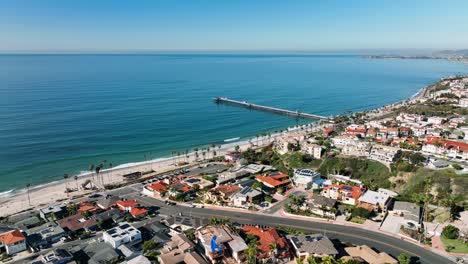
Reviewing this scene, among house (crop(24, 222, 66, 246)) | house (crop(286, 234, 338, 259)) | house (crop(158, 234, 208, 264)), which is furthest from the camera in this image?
house (crop(24, 222, 66, 246))

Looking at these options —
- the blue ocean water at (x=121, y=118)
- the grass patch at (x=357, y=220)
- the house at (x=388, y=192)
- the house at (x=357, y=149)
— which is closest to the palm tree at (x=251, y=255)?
the grass patch at (x=357, y=220)

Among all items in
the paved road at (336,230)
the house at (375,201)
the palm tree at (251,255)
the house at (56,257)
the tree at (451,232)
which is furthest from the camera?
the house at (375,201)

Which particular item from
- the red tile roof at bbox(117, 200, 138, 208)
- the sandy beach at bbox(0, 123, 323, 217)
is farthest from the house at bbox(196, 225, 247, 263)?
the sandy beach at bbox(0, 123, 323, 217)

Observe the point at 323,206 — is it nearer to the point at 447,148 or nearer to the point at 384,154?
the point at 384,154

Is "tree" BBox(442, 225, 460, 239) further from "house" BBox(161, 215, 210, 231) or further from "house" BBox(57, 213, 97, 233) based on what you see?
"house" BBox(57, 213, 97, 233)

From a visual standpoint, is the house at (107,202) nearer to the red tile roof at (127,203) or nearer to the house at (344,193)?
the red tile roof at (127,203)

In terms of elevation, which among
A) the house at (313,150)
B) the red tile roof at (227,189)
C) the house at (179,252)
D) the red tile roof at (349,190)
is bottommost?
the red tile roof at (227,189)

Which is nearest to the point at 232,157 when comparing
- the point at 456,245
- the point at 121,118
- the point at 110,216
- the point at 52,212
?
the point at 110,216
